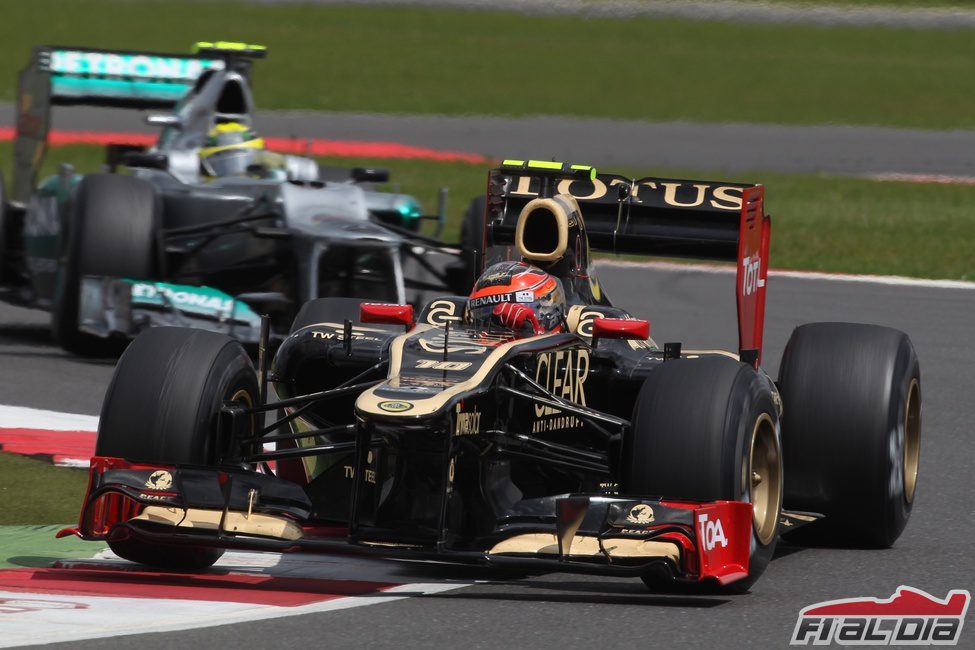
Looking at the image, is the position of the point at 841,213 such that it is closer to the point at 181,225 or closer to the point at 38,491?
the point at 181,225

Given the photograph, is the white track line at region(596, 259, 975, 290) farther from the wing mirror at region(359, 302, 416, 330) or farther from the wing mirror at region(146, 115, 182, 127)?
the wing mirror at region(359, 302, 416, 330)

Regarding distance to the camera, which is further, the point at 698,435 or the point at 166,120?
the point at 166,120

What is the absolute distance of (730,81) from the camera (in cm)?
3981

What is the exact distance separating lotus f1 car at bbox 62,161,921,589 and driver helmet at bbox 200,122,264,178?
23.0 feet

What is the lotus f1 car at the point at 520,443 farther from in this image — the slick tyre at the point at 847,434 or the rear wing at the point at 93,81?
the rear wing at the point at 93,81

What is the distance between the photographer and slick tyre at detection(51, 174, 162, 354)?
1291 centimetres

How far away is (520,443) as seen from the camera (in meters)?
7.21

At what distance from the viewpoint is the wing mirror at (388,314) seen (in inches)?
317

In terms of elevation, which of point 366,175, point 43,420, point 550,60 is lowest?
point 43,420

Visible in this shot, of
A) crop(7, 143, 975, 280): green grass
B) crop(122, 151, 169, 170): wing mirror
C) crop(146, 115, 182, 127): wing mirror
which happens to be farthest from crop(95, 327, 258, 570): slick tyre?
crop(7, 143, 975, 280): green grass

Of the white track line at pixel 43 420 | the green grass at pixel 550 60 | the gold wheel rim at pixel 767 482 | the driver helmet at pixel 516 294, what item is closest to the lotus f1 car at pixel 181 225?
the white track line at pixel 43 420

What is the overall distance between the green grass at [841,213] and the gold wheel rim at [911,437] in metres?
9.58

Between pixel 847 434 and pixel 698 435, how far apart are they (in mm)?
1413

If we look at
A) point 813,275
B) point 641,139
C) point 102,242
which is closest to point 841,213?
point 813,275
